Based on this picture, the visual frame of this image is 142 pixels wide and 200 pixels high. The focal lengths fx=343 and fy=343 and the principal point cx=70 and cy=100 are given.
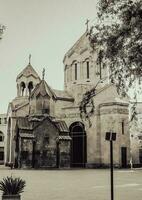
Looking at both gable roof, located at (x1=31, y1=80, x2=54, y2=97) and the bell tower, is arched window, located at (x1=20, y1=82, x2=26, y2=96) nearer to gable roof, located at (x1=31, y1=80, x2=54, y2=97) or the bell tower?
the bell tower

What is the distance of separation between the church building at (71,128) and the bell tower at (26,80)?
21.1 feet

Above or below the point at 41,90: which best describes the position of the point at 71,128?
below

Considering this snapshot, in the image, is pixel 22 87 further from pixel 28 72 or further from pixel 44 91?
pixel 44 91

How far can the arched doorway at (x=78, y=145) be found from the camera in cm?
4409

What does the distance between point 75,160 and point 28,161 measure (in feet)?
25.1

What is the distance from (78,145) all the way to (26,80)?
46.8 feet

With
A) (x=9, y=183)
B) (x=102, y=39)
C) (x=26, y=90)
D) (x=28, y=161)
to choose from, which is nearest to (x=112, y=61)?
(x=102, y=39)

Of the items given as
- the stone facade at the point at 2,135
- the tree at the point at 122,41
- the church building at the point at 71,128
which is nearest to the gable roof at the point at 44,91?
the church building at the point at 71,128

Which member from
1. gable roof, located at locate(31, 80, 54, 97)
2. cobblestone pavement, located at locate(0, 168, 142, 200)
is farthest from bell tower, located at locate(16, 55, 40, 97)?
cobblestone pavement, located at locate(0, 168, 142, 200)

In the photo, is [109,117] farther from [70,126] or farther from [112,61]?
[112,61]

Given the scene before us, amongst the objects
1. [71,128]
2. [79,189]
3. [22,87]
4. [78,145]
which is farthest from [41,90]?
[79,189]

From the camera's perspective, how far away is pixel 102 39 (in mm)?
11211

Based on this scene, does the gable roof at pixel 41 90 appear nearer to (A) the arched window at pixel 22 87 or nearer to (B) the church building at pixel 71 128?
(B) the church building at pixel 71 128

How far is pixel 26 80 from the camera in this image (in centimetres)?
5272
